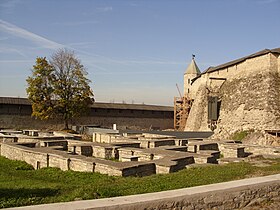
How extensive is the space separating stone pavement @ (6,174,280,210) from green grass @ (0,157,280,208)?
2.52ft

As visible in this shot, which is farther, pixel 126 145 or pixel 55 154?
pixel 126 145

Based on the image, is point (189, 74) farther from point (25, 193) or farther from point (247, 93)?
point (25, 193)

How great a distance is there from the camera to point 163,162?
7887 millimetres

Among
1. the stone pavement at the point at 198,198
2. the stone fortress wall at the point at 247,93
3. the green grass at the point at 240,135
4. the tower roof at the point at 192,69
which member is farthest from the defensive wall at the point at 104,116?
the stone pavement at the point at 198,198

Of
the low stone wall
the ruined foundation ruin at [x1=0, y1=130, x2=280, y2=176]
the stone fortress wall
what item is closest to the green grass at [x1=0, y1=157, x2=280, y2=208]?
the ruined foundation ruin at [x1=0, y1=130, x2=280, y2=176]

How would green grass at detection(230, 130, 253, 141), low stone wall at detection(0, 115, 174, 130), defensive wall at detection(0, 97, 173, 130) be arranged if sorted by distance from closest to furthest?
green grass at detection(230, 130, 253, 141) < low stone wall at detection(0, 115, 174, 130) < defensive wall at detection(0, 97, 173, 130)

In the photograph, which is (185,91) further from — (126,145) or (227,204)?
(227,204)

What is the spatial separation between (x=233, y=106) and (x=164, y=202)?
69.1 feet

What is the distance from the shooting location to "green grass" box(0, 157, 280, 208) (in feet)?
14.6

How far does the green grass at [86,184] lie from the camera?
175 inches

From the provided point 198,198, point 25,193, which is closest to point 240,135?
point 198,198

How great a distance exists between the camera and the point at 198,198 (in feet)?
13.3

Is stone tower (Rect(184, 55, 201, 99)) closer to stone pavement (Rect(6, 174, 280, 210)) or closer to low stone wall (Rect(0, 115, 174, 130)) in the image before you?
low stone wall (Rect(0, 115, 174, 130))

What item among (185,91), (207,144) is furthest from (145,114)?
(207,144)
